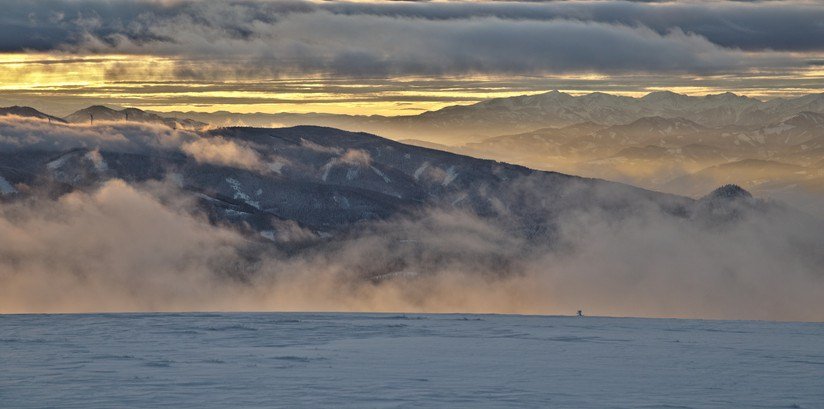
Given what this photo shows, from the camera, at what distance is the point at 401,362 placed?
3584 centimetres

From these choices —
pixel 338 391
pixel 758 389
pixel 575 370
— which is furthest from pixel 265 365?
pixel 758 389

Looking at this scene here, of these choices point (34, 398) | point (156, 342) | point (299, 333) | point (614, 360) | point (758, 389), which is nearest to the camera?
point (34, 398)

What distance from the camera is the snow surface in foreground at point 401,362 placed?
29.1 meters

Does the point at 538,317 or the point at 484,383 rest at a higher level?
the point at 484,383

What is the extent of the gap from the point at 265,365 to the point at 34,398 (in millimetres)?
8265

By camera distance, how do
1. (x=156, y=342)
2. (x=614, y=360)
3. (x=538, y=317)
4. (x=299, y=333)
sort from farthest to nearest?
(x=538, y=317)
(x=299, y=333)
(x=156, y=342)
(x=614, y=360)

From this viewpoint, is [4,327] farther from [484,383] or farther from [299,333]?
[484,383]

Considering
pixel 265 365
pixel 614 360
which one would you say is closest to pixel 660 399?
pixel 614 360

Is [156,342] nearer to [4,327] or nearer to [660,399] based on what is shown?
[4,327]

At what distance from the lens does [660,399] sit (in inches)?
1148

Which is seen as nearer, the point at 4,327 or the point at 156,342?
the point at 156,342

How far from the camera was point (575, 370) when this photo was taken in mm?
34500

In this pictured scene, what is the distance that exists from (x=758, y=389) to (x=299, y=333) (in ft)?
65.3

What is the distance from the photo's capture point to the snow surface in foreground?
95.3 ft
